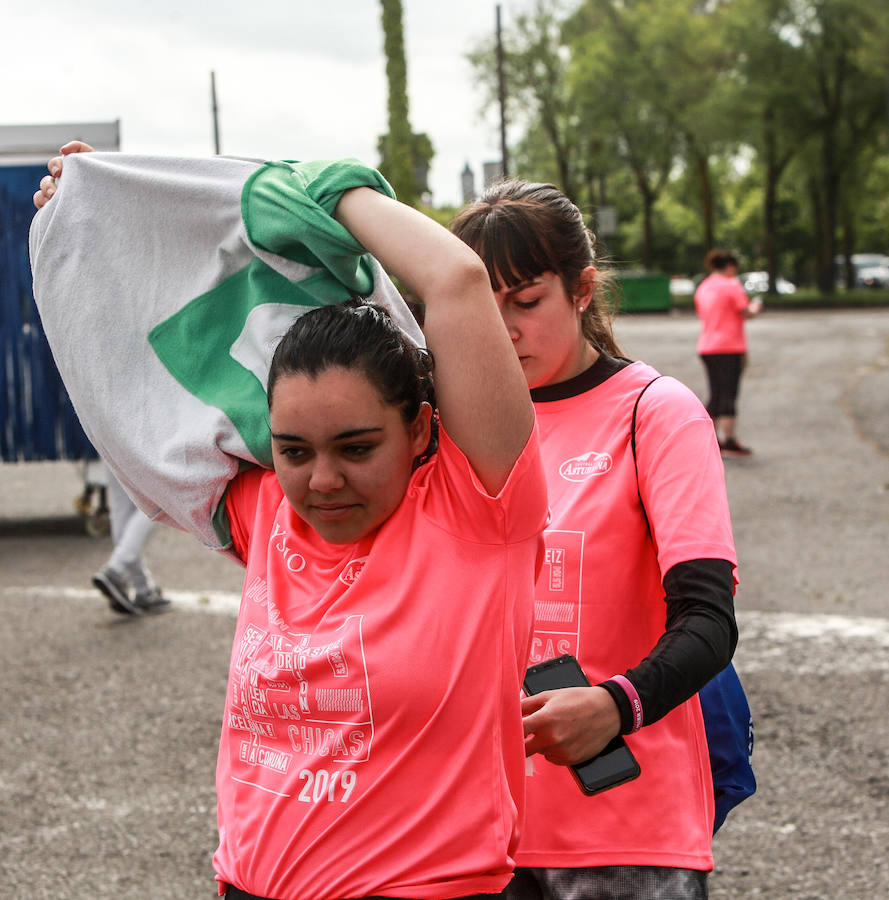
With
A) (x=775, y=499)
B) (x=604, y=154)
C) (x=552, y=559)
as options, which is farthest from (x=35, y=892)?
(x=604, y=154)

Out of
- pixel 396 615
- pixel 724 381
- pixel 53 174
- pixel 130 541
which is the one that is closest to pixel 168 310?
pixel 53 174

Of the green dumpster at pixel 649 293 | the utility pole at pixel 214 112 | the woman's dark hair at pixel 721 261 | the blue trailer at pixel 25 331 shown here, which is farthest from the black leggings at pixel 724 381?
the green dumpster at pixel 649 293

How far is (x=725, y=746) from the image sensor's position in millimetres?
2137

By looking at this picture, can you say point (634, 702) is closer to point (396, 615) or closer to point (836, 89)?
point (396, 615)

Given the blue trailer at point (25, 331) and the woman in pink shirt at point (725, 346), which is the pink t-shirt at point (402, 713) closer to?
the blue trailer at point (25, 331)

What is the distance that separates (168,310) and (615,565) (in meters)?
0.85

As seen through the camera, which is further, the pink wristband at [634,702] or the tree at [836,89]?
the tree at [836,89]

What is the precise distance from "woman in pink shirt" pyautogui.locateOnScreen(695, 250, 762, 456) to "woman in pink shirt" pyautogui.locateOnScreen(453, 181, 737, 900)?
9.68m

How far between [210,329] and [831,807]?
3.09 metres

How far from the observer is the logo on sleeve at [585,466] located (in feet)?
6.86

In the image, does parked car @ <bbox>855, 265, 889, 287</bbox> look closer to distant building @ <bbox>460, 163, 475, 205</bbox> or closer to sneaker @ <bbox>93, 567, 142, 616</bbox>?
distant building @ <bbox>460, 163, 475, 205</bbox>

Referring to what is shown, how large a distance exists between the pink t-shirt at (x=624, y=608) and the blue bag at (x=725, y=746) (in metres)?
0.05

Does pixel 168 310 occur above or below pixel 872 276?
above

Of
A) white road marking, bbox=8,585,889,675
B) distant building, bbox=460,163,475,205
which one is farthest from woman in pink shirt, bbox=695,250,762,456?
distant building, bbox=460,163,475,205
